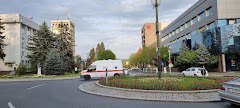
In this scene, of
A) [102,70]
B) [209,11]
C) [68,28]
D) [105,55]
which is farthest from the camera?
[105,55]

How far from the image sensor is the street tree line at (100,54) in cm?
11729

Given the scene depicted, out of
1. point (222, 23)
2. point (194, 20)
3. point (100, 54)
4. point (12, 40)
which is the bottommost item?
point (100, 54)

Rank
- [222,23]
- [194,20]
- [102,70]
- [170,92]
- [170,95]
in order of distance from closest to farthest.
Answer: [170,95] → [170,92] → [102,70] → [222,23] → [194,20]

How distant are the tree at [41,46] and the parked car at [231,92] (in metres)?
47.2

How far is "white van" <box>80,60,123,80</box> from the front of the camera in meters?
33.2

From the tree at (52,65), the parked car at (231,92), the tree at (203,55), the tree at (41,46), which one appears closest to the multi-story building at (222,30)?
the tree at (203,55)

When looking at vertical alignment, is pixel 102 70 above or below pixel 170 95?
above

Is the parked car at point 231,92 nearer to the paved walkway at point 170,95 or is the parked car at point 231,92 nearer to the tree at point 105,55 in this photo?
the paved walkway at point 170,95

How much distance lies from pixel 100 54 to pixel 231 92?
109 m

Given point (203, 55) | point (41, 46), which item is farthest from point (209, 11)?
point (41, 46)

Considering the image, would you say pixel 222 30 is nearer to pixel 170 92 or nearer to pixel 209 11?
pixel 209 11

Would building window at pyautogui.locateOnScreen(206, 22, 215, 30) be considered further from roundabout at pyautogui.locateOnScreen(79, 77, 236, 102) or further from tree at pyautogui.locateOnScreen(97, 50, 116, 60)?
tree at pyautogui.locateOnScreen(97, 50, 116, 60)

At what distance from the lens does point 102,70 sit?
33281mm

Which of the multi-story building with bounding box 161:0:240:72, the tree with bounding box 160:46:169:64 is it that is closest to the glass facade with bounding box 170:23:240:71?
the multi-story building with bounding box 161:0:240:72
